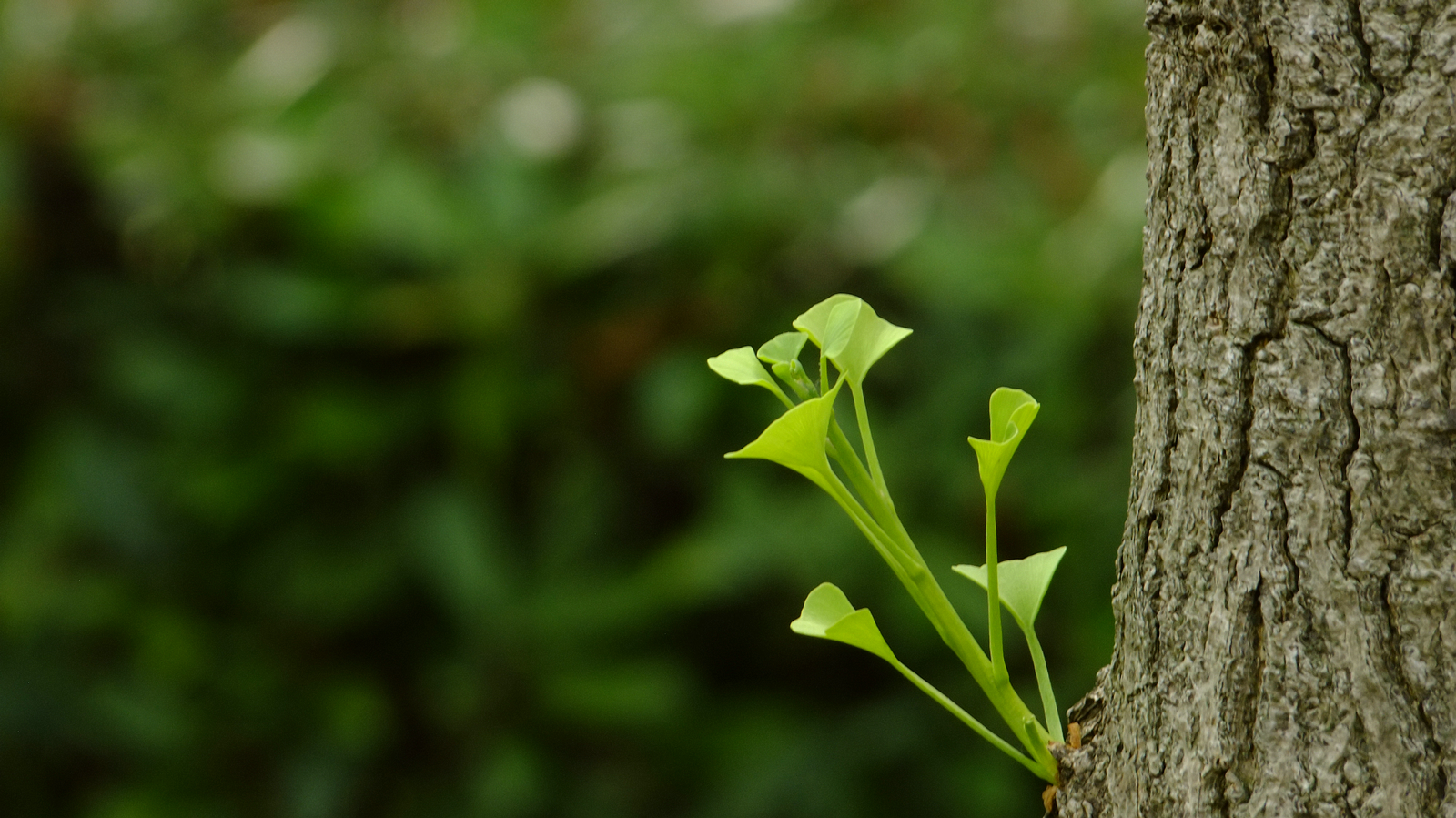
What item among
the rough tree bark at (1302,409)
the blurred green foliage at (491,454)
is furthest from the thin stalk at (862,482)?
the blurred green foliage at (491,454)

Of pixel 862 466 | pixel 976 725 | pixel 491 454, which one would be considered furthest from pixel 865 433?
pixel 491 454

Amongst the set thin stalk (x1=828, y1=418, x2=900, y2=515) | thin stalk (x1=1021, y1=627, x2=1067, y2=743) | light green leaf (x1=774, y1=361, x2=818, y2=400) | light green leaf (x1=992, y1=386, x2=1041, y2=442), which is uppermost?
light green leaf (x1=774, y1=361, x2=818, y2=400)

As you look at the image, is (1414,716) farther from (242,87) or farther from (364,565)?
(242,87)

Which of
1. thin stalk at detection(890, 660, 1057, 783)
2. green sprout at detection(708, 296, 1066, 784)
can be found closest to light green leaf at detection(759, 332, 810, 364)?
green sprout at detection(708, 296, 1066, 784)

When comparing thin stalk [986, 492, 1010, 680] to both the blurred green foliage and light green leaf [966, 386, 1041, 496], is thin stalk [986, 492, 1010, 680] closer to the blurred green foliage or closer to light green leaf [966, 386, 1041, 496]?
light green leaf [966, 386, 1041, 496]

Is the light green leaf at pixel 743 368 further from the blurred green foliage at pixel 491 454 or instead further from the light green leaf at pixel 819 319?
the blurred green foliage at pixel 491 454

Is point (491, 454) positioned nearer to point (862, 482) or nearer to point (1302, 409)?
point (862, 482)
